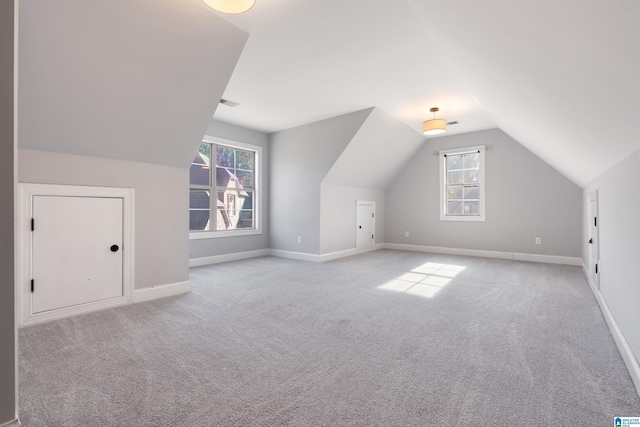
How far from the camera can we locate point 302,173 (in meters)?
6.17

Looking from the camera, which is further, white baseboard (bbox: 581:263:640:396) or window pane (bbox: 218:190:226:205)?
window pane (bbox: 218:190:226:205)

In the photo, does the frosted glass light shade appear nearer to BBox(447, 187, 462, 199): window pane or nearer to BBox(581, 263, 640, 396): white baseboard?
BBox(447, 187, 462, 199): window pane

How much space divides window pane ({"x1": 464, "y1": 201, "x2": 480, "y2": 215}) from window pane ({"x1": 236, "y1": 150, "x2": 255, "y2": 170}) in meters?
5.03

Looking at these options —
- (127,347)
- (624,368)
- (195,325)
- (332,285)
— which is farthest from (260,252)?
(624,368)

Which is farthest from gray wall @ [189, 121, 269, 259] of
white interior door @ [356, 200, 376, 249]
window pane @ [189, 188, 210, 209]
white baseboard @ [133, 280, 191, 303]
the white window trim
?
white interior door @ [356, 200, 376, 249]

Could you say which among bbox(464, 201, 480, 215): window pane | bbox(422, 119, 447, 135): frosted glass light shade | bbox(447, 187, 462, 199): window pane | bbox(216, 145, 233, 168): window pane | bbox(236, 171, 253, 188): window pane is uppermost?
bbox(422, 119, 447, 135): frosted glass light shade

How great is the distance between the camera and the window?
6.55 m

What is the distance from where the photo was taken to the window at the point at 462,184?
6.55m

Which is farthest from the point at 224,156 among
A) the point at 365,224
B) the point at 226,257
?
the point at 365,224

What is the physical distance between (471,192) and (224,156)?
5.58m

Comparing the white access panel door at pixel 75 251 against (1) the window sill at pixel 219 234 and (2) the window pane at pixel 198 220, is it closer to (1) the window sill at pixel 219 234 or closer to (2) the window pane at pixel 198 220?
(1) the window sill at pixel 219 234

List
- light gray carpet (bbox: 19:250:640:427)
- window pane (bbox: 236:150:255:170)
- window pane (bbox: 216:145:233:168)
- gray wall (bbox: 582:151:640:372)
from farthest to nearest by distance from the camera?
window pane (bbox: 236:150:255:170) < window pane (bbox: 216:145:233:168) < gray wall (bbox: 582:151:640:372) < light gray carpet (bbox: 19:250:640:427)

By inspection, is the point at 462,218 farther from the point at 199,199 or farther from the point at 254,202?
the point at 199,199

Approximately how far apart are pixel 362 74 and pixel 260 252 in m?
4.34
